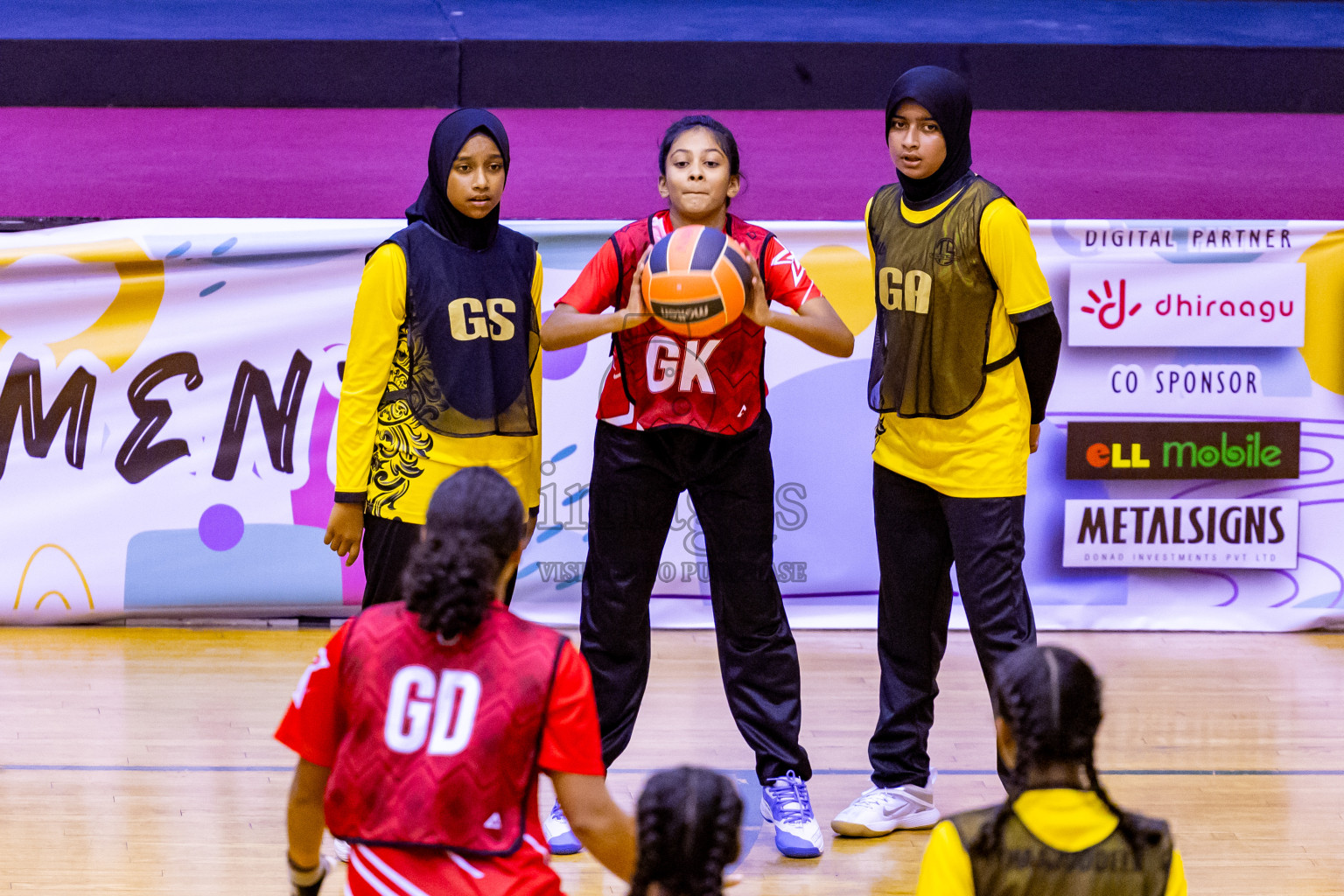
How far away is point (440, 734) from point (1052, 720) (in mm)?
709

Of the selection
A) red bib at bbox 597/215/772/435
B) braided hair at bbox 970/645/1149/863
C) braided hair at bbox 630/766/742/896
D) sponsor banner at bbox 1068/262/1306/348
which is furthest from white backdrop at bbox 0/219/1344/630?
braided hair at bbox 630/766/742/896

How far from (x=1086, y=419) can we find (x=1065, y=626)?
2.32 feet

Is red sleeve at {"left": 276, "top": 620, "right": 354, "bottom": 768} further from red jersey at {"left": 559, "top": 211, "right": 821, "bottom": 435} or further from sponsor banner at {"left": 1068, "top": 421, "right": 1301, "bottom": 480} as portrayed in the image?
sponsor banner at {"left": 1068, "top": 421, "right": 1301, "bottom": 480}

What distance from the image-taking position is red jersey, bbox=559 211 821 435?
3.03m

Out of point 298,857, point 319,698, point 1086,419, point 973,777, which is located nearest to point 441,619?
point 319,698

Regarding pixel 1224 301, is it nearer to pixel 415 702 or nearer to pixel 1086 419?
pixel 1086 419

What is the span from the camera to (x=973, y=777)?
11.6ft

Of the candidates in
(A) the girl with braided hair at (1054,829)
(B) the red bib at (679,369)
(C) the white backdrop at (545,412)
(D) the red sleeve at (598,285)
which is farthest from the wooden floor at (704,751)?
(A) the girl with braided hair at (1054,829)

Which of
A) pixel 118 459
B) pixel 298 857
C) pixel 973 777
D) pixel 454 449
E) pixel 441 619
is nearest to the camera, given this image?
pixel 441 619

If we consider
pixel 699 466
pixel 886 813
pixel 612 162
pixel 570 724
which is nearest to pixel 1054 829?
pixel 570 724

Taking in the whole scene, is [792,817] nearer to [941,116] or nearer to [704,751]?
[704,751]

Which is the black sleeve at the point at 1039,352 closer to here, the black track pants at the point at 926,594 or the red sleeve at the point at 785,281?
the black track pants at the point at 926,594

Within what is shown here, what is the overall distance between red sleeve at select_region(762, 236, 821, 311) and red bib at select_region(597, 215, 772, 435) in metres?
0.02

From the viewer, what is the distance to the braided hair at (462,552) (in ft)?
5.55
